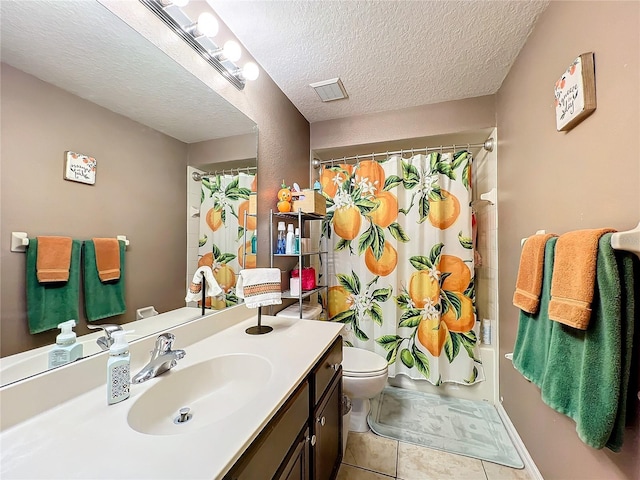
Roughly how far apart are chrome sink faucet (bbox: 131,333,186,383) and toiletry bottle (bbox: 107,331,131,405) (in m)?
0.08

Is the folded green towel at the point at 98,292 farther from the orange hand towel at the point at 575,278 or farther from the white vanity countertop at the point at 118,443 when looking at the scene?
the orange hand towel at the point at 575,278

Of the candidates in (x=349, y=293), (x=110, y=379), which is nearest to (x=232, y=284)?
(x=110, y=379)

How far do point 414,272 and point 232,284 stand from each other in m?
1.33

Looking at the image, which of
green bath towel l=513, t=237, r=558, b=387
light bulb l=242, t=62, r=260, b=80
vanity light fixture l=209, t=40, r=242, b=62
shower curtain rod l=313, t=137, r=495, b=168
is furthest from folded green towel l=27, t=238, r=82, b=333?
shower curtain rod l=313, t=137, r=495, b=168

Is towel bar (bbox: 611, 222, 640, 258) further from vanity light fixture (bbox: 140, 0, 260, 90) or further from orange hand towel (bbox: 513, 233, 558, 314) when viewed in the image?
vanity light fixture (bbox: 140, 0, 260, 90)

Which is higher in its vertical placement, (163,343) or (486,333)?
(163,343)

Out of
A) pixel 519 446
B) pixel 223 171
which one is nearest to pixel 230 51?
pixel 223 171

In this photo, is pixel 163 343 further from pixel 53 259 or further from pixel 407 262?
pixel 407 262

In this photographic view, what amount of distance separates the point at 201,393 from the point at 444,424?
1.61 metres

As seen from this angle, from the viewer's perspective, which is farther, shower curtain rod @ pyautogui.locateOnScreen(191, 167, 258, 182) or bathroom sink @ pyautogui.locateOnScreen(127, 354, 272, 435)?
shower curtain rod @ pyautogui.locateOnScreen(191, 167, 258, 182)

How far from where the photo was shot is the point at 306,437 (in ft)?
2.83

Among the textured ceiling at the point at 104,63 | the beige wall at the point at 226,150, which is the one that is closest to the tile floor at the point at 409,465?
the beige wall at the point at 226,150

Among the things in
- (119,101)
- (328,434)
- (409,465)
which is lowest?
(409,465)

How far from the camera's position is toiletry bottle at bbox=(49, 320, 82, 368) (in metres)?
0.67
